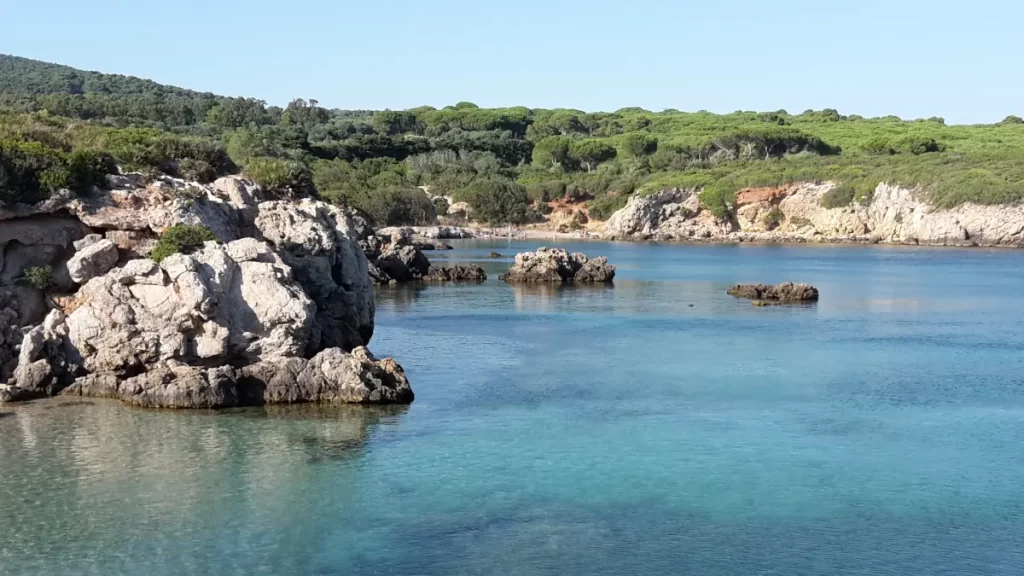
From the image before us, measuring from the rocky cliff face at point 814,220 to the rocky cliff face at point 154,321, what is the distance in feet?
303

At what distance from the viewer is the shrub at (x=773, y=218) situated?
397ft

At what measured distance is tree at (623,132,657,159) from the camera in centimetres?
14575

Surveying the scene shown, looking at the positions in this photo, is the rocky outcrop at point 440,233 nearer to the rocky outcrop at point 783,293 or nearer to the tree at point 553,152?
the tree at point 553,152

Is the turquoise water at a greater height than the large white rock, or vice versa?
the large white rock

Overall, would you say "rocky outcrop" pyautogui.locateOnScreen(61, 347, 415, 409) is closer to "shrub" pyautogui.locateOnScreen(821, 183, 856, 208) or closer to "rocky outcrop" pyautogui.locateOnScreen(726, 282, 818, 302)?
"rocky outcrop" pyautogui.locateOnScreen(726, 282, 818, 302)

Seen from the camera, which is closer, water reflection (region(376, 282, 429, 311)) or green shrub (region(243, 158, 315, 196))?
green shrub (region(243, 158, 315, 196))

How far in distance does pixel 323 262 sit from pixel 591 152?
4674 inches

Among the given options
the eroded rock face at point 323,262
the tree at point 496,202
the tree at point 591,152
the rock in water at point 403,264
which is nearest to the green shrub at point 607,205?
the tree at point 496,202

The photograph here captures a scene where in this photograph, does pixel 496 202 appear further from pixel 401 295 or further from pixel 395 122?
pixel 401 295

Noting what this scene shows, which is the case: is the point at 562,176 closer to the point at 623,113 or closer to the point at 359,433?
the point at 623,113

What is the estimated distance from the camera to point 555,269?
6178 centimetres

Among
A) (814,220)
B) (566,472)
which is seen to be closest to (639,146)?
(814,220)

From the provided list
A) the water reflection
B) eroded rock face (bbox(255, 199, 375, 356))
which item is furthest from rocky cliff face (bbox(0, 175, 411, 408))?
the water reflection

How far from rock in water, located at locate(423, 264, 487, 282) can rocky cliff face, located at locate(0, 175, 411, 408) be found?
35509 millimetres
